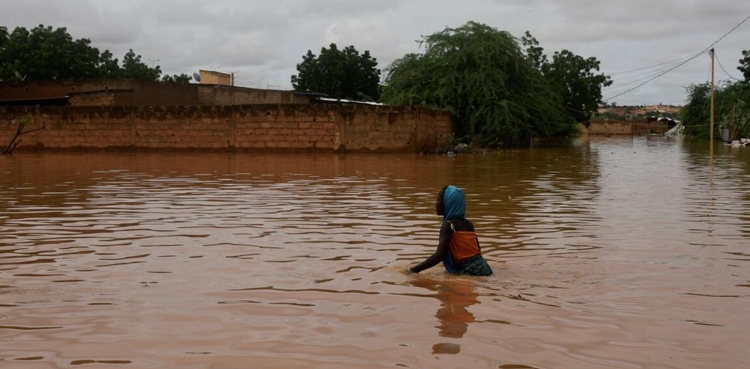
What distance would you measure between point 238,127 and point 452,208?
2258 centimetres

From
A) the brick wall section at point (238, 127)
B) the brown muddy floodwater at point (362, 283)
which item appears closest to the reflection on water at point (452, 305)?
the brown muddy floodwater at point (362, 283)

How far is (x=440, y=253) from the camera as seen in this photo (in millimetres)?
5730

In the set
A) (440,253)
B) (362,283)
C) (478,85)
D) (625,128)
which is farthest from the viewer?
(625,128)

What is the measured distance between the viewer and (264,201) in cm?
1100

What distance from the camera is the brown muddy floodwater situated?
3.92 m

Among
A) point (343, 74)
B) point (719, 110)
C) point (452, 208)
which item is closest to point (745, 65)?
point (719, 110)

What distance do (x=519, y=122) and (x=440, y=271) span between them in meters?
24.9

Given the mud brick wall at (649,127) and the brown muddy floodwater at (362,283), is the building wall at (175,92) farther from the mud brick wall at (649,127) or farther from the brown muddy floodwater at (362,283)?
the mud brick wall at (649,127)

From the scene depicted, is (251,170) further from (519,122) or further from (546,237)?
(519,122)

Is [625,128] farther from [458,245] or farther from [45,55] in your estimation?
[458,245]

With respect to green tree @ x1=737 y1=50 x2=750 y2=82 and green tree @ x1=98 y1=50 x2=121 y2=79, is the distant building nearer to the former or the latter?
green tree @ x1=98 y1=50 x2=121 y2=79

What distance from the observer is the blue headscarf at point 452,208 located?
19.1ft

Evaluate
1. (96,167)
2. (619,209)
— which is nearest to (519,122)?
(96,167)

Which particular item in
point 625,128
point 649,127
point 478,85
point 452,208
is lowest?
point 452,208
